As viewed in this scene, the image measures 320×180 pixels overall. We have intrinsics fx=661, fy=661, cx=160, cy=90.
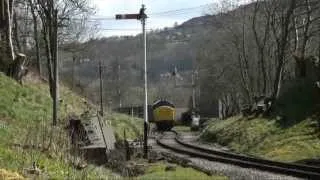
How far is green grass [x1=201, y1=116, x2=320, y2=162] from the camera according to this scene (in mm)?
33250

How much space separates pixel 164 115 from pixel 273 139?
4648 centimetres

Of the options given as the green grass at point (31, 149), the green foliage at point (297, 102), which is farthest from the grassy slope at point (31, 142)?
the green foliage at point (297, 102)

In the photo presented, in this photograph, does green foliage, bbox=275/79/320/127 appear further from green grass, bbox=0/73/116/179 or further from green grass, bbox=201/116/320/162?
green grass, bbox=0/73/116/179

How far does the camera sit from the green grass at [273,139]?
1309 inches

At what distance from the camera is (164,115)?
85625 mm

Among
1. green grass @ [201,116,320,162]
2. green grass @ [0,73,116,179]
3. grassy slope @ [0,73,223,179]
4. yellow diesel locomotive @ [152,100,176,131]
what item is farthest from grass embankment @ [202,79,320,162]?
yellow diesel locomotive @ [152,100,176,131]

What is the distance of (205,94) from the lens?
106m

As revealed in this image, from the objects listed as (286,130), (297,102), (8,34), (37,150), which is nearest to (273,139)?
(286,130)

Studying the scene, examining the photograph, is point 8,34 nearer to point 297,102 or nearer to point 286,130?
point 286,130

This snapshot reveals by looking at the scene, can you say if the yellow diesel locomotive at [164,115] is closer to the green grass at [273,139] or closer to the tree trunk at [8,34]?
the green grass at [273,139]

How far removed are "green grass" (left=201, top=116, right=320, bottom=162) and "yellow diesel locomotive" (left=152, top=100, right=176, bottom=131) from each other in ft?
104

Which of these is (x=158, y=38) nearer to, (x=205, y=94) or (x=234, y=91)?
(x=205, y=94)

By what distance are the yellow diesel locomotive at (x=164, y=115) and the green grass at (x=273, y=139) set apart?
31.8m

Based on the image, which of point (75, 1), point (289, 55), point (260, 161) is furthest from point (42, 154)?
point (289, 55)
